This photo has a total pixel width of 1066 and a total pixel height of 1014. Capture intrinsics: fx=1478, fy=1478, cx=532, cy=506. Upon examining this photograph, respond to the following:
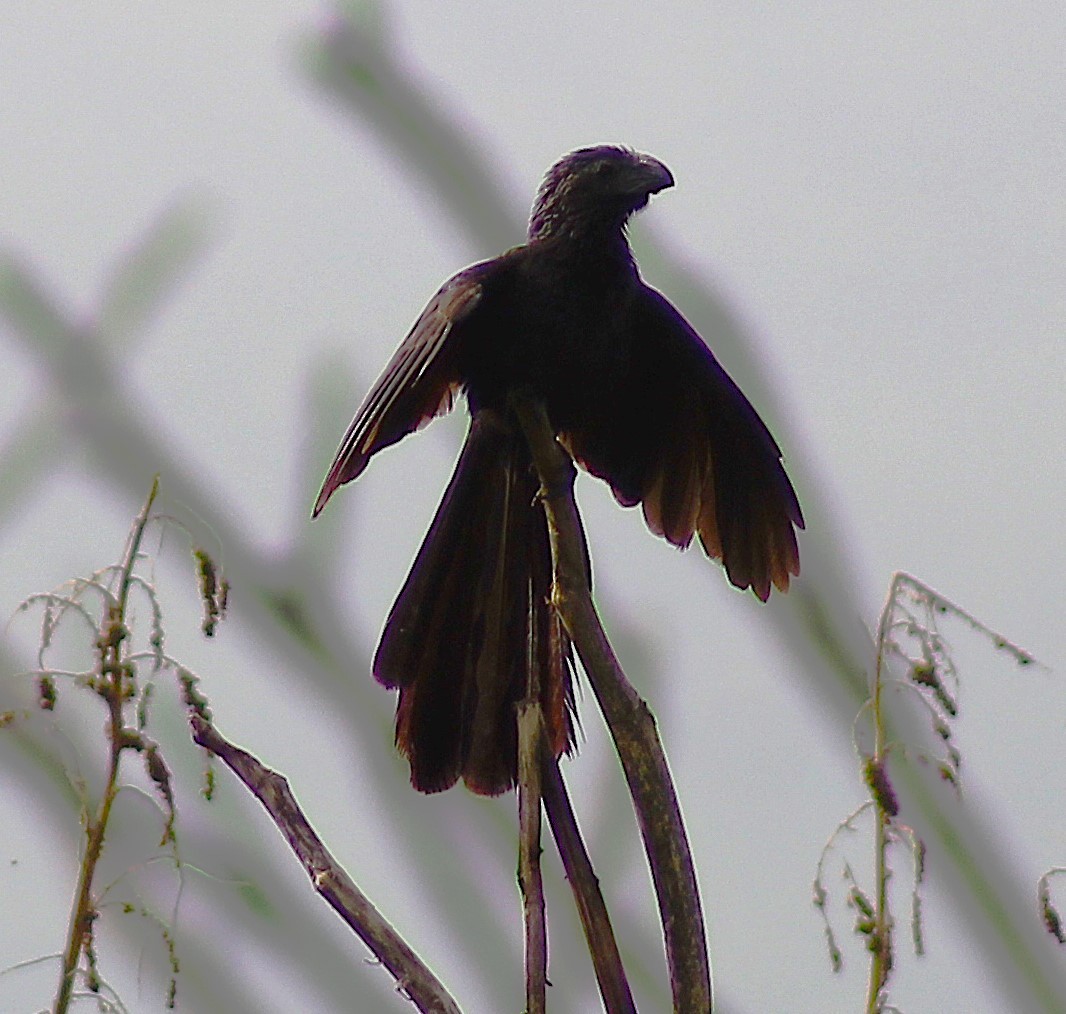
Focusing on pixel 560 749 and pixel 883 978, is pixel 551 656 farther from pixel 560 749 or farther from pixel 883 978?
pixel 883 978

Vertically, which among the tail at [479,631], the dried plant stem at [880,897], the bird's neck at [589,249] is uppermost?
the bird's neck at [589,249]

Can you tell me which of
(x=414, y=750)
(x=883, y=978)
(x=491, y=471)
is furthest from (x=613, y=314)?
Answer: (x=883, y=978)

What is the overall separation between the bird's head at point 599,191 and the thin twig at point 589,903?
910mm

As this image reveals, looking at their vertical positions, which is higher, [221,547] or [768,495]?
[768,495]

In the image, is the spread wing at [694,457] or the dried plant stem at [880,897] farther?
the spread wing at [694,457]

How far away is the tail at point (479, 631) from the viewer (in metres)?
2.24

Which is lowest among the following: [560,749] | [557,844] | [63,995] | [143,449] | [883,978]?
[883,978]

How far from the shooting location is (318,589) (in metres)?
2.27

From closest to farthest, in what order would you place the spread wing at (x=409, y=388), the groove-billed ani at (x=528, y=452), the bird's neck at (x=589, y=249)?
the spread wing at (x=409, y=388)
the groove-billed ani at (x=528, y=452)
the bird's neck at (x=589, y=249)

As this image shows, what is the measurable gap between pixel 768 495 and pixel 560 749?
0.59 metres

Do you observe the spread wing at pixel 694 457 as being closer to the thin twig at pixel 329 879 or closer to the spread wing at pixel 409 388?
the spread wing at pixel 409 388

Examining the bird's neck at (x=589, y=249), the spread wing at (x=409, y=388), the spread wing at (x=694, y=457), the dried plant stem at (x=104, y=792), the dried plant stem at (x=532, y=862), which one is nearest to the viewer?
the dried plant stem at (x=104, y=792)

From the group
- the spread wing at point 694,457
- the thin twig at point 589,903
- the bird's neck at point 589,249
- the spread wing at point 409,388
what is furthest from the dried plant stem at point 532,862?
the bird's neck at point 589,249

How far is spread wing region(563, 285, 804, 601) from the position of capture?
8.14 feet
